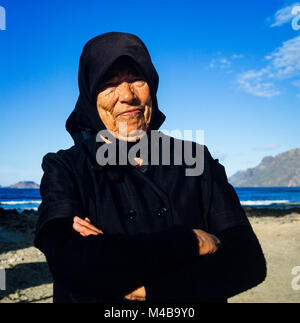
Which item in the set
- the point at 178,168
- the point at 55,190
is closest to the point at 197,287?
the point at 178,168

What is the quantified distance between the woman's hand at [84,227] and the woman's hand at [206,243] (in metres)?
0.52

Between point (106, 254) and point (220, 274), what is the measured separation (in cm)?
64

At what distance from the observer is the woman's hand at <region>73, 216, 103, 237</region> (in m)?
1.70

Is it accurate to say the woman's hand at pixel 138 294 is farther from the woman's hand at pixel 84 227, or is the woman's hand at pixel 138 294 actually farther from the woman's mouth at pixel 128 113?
the woman's mouth at pixel 128 113

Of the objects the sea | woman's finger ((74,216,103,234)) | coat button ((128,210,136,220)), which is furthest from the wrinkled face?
the sea

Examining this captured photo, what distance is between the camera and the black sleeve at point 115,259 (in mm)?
1597

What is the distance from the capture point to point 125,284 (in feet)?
5.27

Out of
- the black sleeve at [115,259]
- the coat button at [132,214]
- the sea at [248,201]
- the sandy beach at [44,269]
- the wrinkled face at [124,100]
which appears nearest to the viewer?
the black sleeve at [115,259]

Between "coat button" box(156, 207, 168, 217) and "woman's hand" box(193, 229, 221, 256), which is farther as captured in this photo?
"coat button" box(156, 207, 168, 217)

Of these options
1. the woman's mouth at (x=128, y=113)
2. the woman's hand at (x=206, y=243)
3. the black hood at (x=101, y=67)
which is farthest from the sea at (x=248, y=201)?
the woman's hand at (x=206, y=243)

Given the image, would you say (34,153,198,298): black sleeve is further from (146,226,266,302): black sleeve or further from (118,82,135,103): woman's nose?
(118,82,135,103): woman's nose

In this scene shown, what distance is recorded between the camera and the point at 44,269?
8922 mm

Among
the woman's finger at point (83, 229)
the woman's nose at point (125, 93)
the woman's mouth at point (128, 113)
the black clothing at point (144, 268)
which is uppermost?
the woman's nose at point (125, 93)
